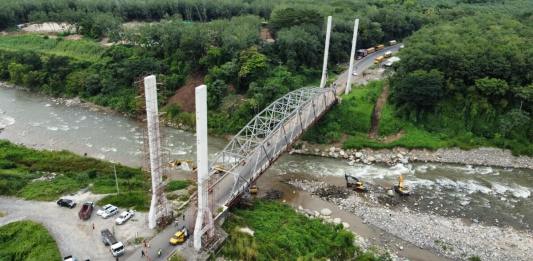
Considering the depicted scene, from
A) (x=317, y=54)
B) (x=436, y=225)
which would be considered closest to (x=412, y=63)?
(x=317, y=54)

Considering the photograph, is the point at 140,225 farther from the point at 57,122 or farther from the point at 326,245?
the point at 57,122

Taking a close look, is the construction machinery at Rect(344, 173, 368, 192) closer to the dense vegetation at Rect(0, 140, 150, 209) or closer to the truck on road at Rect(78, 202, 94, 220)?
the dense vegetation at Rect(0, 140, 150, 209)

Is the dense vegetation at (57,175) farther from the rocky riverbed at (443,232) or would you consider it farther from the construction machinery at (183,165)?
the rocky riverbed at (443,232)

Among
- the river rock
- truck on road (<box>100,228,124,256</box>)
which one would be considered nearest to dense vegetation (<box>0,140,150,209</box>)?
truck on road (<box>100,228,124,256</box>)

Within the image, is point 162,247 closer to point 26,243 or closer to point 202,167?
point 202,167

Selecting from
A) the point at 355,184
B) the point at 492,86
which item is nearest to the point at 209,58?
the point at 355,184

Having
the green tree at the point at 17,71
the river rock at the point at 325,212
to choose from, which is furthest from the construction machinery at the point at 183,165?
the green tree at the point at 17,71
